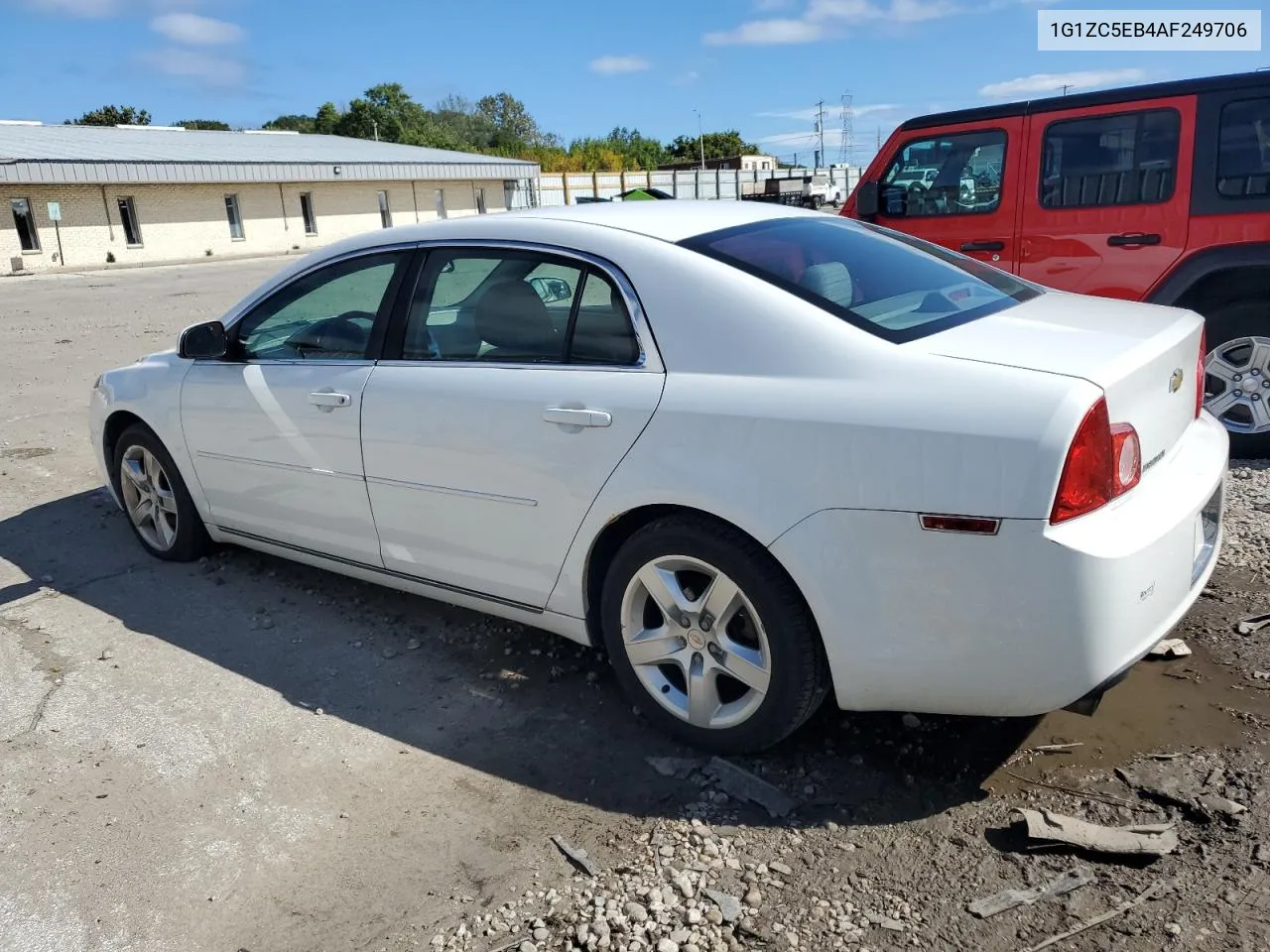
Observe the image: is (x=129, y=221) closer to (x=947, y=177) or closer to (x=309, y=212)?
(x=309, y=212)

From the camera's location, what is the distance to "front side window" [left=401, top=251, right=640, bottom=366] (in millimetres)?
3238

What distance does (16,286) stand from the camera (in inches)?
1037

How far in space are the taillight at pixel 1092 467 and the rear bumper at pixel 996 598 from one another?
40mm

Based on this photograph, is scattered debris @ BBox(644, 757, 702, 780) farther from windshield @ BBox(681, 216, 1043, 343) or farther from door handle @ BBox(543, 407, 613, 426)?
windshield @ BBox(681, 216, 1043, 343)

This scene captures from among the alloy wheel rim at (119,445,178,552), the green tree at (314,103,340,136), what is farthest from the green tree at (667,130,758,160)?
the alloy wheel rim at (119,445,178,552)

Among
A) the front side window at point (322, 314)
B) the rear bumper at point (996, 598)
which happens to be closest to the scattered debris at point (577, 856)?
the rear bumper at point (996, 598)

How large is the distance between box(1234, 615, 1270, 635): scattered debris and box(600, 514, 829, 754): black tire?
191 cm

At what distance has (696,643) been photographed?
3.07 metres

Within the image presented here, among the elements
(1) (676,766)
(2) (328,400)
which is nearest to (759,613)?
(1) (676,766)

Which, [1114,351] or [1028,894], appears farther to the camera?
[1114,351]

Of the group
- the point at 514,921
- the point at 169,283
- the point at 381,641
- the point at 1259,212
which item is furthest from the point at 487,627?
the point at 169,283

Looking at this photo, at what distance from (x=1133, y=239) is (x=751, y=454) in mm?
4161

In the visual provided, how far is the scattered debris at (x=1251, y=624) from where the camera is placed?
378 centimetres

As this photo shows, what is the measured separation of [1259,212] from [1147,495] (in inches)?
144
